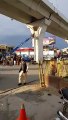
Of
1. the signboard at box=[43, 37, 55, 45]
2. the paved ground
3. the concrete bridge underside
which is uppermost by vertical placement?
the concrete bridge underside

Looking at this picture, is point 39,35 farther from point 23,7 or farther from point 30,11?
point 23,7

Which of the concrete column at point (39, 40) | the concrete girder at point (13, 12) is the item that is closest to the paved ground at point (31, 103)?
the concrete girder at point (13, 12)

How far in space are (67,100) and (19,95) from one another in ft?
17.8

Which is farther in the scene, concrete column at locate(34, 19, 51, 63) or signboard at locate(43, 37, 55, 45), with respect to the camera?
signboard at locate(43, 37, 55, 45)

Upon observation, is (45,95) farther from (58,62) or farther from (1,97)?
(58,62)

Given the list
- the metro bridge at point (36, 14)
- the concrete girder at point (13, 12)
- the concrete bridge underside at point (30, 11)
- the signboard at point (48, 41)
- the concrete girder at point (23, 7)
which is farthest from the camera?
the signboard at point (48, 41)

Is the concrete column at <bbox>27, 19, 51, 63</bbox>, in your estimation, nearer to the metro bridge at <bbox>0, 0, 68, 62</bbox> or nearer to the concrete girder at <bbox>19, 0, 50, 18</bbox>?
the metro bridge at <bbox>0, 0, 68, 62</bbox>

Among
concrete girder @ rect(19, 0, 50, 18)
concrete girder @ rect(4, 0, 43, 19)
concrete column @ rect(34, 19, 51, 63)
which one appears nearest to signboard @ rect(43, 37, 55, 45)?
concrete column @ rect(34, 19, 51, 63)

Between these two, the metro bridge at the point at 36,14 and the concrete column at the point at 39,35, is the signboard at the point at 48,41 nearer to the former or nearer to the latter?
the metro bridge at the point at 36,14

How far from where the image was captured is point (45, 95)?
46.2 feet

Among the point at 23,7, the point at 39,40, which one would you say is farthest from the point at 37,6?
the point at 39,40

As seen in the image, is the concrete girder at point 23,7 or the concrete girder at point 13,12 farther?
the concrete girder at point 13,12

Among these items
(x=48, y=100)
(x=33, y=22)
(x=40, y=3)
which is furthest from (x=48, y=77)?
(x=33, y=22)

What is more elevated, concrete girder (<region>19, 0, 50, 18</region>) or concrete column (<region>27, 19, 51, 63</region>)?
concrete girder (<region>19, 0, 50, 18</region>)
